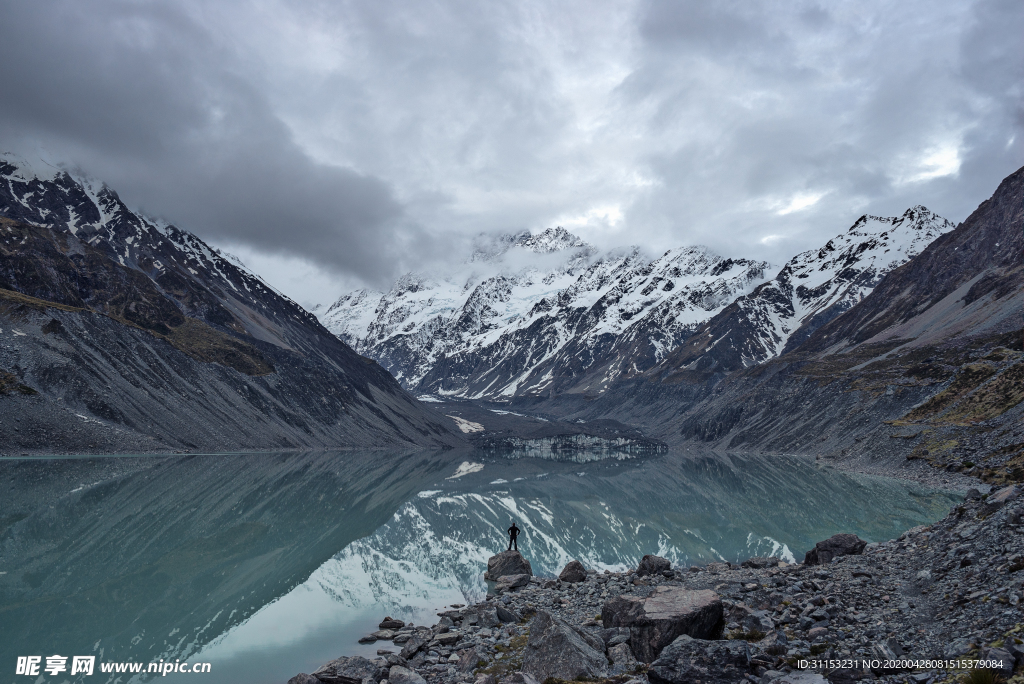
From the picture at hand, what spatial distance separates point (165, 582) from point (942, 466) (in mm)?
79562

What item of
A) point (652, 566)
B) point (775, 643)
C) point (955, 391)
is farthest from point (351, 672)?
point (955, 391)

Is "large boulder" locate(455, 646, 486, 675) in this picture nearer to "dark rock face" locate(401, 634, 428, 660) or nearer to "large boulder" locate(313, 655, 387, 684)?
"dark rock face" locate(401, 634, 428, 660)

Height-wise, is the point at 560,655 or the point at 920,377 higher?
the point at 920,377

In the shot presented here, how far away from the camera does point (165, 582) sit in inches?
1131

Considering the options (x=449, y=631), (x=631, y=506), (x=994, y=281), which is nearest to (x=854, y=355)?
(x=994, y=281)

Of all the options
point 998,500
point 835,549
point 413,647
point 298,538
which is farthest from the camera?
point 298,538

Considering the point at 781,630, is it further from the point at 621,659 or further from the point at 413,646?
the point at 413,646

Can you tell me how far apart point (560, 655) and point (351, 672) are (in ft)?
20.5

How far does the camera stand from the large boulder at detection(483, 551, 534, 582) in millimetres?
33194

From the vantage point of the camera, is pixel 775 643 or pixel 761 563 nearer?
pixel 775 643

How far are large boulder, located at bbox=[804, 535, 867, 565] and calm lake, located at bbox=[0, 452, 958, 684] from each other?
846cm

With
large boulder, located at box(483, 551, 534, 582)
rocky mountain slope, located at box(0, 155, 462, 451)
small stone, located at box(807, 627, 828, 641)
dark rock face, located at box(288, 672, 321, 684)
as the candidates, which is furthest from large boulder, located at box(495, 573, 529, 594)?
rocky mountain slope, located at box(0, 155, 462, 451)

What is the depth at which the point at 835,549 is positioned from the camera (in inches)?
1156

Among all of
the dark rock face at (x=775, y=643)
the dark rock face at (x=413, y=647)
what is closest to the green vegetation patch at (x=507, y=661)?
the dark rock face at (x=413, y=647)
